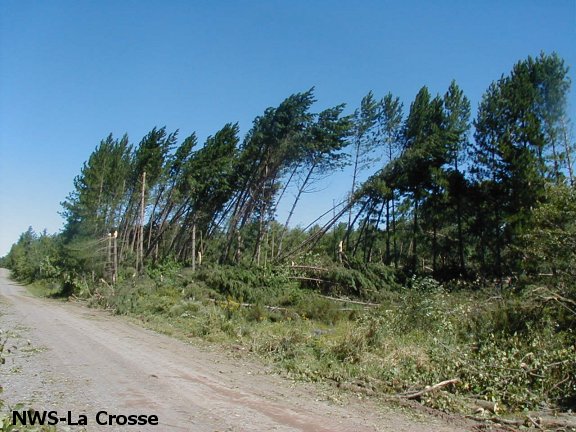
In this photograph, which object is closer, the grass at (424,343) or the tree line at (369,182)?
the grass at (424,343)

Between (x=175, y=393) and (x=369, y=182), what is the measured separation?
1140 inches

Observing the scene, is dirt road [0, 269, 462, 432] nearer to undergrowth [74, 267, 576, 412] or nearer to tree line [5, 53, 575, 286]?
undergrowth [74, 267, 576, 412]

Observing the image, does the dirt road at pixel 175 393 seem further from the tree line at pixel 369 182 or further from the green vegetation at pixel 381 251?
the tree line at pixel 369 182

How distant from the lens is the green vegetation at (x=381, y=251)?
9.66 m

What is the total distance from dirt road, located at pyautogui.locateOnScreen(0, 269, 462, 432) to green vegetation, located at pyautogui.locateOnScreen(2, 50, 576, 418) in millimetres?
1320

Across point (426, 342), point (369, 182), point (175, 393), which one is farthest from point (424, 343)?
point (369, 182)

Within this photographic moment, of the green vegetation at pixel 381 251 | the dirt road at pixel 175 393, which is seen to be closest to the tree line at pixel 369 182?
the green vegetation at pixel 381 251

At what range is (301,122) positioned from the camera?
3391cm

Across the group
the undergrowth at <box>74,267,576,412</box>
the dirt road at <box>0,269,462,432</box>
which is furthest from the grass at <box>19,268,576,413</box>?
the dirt road at <box>0,269,462,432</box>

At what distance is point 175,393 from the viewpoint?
7035 millimetres

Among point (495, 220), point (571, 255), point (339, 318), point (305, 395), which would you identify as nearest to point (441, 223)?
point (495, 220)

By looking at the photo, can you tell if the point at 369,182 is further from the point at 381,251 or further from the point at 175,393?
the point at 175,393

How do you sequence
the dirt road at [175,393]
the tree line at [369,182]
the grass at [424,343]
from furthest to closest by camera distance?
the tree line at [369,182]
the grass at [424,343]
the dirt road at [175,393]

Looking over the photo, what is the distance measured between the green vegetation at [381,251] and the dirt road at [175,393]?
4.33 feet
